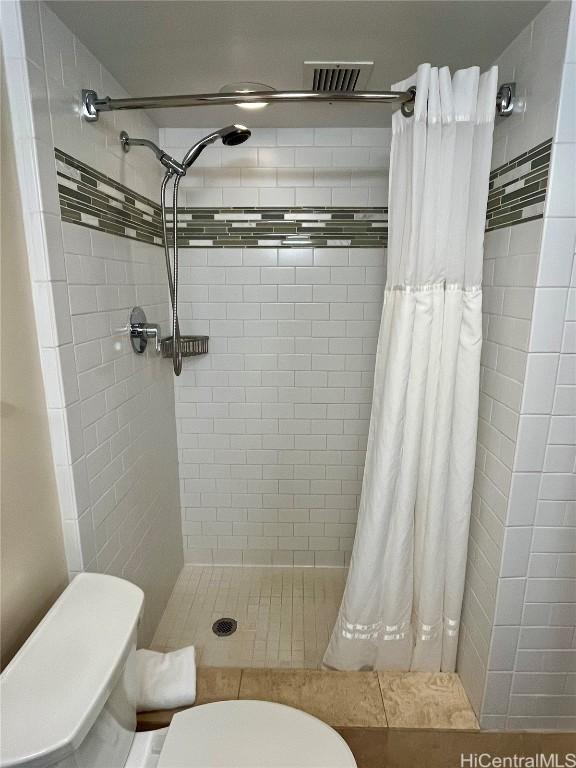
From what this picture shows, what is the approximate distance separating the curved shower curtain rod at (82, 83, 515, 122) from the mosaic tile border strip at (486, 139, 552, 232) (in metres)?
0.17

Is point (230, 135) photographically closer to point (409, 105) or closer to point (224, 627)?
point (409, 105)

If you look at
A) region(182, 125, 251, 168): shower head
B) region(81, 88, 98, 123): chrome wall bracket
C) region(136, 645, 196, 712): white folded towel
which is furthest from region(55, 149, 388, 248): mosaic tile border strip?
region(136, 645, 196, 712): white folded towel

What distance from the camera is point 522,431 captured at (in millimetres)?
1125

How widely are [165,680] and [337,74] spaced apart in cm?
206

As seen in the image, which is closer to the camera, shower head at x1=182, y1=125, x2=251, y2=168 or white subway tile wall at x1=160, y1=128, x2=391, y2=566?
shower head at x1=182, y1=125, x2=251, y2=168

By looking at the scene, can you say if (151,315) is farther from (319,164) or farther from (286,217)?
(319,164)

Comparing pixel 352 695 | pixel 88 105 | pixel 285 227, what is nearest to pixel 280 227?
pixel 285 227

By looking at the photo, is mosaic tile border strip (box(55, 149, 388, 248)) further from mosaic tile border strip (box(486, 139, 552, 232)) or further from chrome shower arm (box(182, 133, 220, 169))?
mosaic tile border strip (box(486, 139, 552, 232))

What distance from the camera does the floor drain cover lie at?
1.84 metres

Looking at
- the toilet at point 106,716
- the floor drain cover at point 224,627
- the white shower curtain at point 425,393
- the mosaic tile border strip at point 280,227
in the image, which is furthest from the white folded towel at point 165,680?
the mosaic tile border strip at point 280,227

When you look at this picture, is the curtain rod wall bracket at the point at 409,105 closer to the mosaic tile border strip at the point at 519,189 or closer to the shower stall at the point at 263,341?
the shower stall at the point at 263,341

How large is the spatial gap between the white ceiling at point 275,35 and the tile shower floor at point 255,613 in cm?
215

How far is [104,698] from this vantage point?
843 millimetres

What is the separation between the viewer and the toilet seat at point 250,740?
97cm
